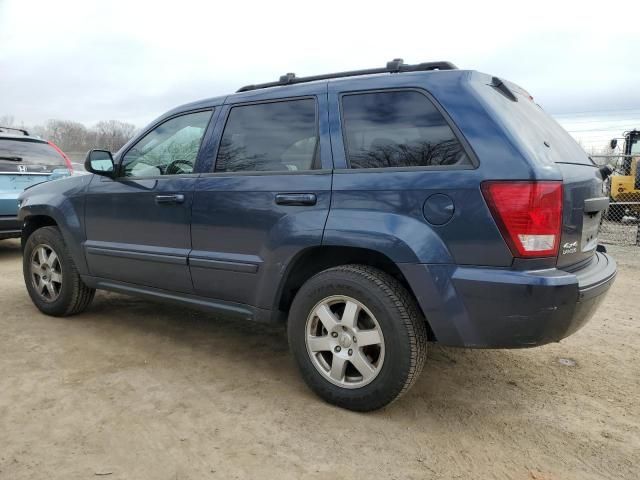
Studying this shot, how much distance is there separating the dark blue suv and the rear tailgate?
0.6 inches

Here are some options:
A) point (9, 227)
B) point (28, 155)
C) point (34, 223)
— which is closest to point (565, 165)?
point (34, 223)

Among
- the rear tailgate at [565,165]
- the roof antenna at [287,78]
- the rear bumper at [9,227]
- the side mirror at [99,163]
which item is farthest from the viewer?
the rear bumper at [9,227]

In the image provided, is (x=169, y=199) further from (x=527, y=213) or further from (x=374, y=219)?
(x=527, y=213)

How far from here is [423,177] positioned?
103 inches

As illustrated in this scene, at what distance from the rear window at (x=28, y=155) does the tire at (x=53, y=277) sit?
3.16 meters

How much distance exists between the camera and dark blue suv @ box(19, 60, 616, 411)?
2451 mm

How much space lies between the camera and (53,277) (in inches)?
178

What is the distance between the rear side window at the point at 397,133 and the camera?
2.65 metres

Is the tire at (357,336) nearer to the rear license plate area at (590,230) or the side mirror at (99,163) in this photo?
the rear license plate area at (590,230)

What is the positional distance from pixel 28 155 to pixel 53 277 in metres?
3.80

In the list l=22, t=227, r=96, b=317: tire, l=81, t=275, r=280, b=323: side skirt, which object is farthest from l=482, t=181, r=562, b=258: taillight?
l=22, t=227, r=96, b=317: tire

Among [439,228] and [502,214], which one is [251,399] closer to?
[439,228]

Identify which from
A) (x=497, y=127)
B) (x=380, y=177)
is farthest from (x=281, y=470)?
(x=497, y=127)

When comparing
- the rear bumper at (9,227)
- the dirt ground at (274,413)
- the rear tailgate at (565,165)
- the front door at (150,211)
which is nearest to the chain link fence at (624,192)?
the dirt ground at (274,413)
